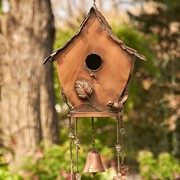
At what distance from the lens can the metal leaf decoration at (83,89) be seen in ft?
8.23

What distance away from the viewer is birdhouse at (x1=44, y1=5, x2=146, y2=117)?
8.26ft

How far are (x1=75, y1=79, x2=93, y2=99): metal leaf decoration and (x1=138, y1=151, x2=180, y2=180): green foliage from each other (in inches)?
154

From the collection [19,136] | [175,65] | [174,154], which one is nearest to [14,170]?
[19,136]

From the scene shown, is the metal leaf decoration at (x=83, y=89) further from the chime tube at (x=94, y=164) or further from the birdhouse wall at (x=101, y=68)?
the chime tube at (x=94, y=164)

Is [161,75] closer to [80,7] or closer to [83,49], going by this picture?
[80,7]

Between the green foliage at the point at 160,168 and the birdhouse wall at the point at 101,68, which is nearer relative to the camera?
the birdhouse wall at the point at 101,68

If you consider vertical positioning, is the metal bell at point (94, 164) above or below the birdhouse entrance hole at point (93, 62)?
below

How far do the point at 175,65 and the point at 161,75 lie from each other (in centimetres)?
56

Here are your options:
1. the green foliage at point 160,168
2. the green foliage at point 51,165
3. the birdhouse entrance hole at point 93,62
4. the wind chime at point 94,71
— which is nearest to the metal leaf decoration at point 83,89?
the wind chime at point 94,71

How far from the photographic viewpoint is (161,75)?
1155 cm

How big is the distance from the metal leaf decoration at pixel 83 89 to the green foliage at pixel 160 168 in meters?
3.91

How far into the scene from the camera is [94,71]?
2566 millimetres

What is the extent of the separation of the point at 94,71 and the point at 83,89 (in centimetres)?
13

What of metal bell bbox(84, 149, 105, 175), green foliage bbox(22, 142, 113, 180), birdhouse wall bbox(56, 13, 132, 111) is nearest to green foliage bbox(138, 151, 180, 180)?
green foliage bbox(22, 142, 113, 180)
